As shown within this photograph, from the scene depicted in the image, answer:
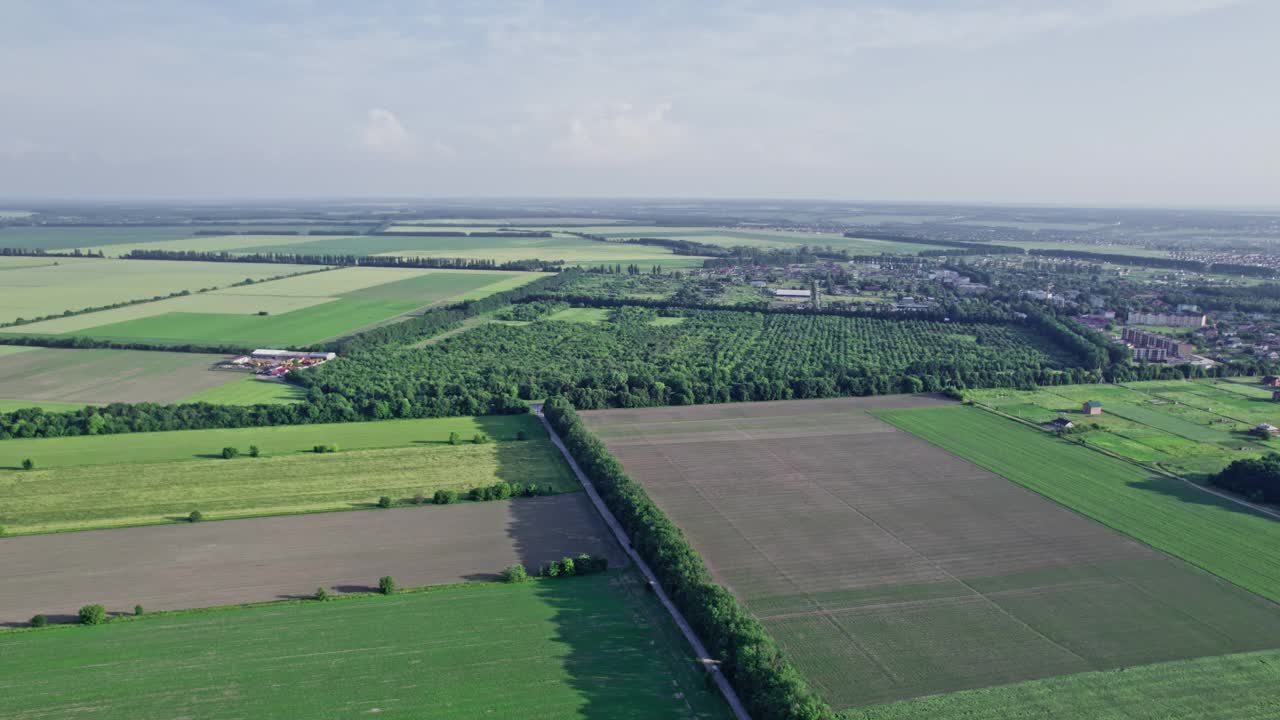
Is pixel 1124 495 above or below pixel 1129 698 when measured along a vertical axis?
above

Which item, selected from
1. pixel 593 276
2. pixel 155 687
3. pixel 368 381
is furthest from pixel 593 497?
pixel 593 276

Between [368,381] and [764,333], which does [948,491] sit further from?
[764,333]

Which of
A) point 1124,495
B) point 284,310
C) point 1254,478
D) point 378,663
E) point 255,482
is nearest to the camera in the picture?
point 378,663

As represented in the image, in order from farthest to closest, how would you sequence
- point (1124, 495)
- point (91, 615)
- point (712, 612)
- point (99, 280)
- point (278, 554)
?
point (99, 280)
point (1124, 495)
point (278, 554)
point (91, 615)
point (712, 612)

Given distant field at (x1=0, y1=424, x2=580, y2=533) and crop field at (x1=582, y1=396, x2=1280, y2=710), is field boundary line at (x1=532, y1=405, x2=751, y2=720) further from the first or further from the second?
crop field at (x1=582, y1=396, x2=1280, y2=710)

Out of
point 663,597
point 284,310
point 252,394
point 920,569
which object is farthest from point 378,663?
point 284,310

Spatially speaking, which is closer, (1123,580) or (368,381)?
(1123,580)

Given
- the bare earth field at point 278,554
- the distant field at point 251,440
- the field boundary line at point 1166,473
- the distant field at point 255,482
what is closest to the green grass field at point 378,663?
the bare earth field at point 278,554

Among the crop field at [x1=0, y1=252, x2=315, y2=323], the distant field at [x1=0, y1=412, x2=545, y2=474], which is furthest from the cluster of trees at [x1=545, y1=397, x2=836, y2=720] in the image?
the crop field at [x1=0, y1=252, x2=315, y2=323]

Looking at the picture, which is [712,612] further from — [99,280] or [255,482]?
[99,280]
